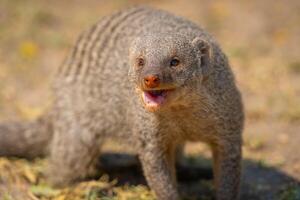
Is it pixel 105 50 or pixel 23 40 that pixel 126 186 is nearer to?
pixel 105 50

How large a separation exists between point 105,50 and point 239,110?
94 centimetres

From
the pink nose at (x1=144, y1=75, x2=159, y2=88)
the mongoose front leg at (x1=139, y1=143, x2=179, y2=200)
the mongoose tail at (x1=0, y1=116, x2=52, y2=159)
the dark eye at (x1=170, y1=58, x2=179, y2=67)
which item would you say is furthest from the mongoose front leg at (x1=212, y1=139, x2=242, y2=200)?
the mongoose tail at (x1=0, y1=116, x2=52, y2=159)

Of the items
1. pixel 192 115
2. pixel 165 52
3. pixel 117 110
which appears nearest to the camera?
pixel 165 52

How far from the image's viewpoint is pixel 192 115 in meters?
3.13

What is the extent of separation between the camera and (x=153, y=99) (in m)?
2.74

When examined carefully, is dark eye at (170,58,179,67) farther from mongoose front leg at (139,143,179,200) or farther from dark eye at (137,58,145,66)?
mongoose front leg at (139,143,179,200)

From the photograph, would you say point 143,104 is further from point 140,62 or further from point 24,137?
point 24,137

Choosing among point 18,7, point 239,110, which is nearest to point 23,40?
point 18,7

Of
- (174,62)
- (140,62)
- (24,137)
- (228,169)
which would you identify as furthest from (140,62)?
(24,137)

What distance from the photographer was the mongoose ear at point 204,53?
302cm

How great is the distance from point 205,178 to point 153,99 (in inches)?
55.6

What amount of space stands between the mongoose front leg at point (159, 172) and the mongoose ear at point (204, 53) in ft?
1.61

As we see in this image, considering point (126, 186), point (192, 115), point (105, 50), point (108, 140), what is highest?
point (105, 50)

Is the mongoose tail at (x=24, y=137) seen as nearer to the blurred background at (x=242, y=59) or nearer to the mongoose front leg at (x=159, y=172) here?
the blurred background at (x=242, y=59)
